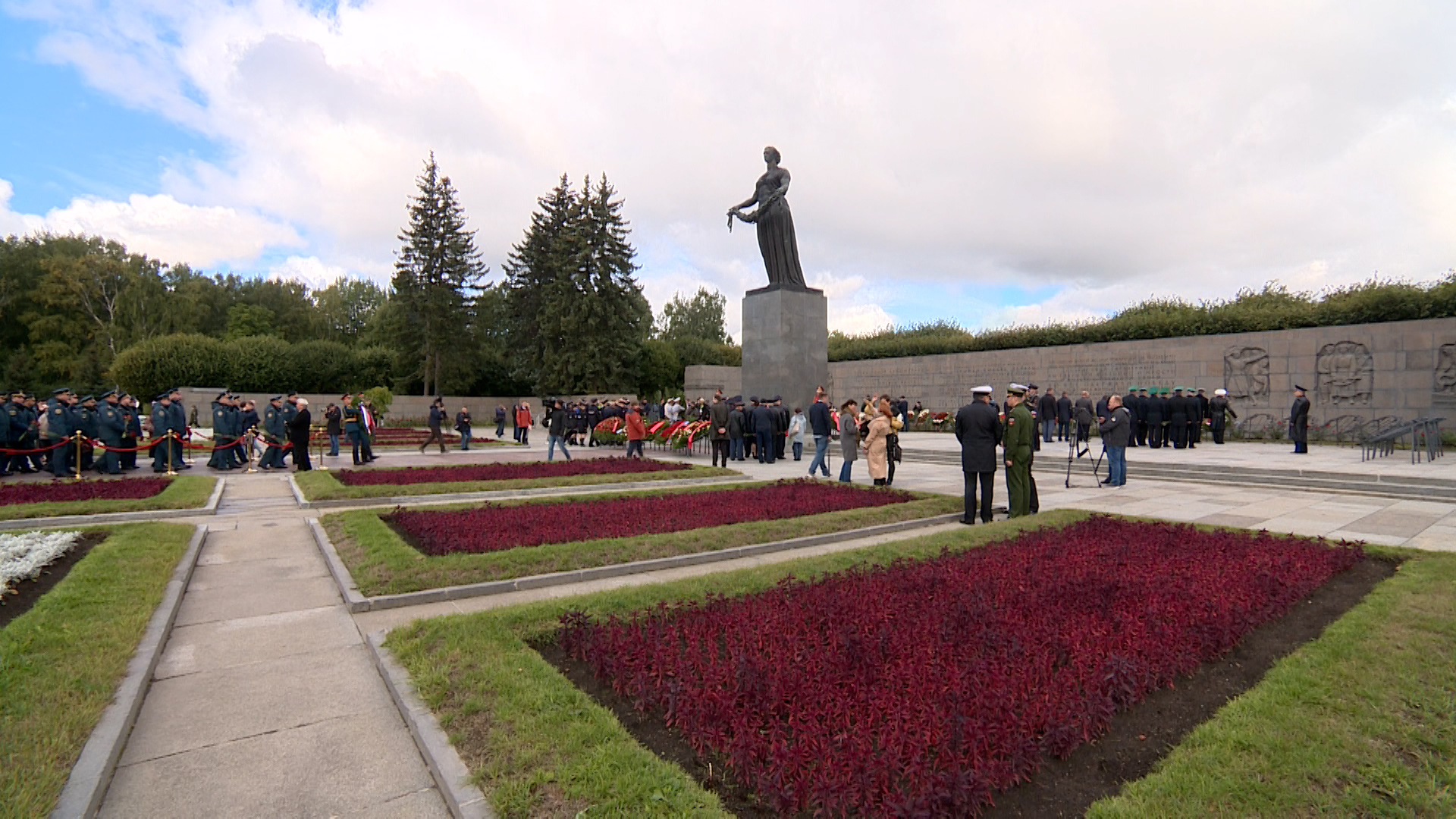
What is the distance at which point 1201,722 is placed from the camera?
394 centimetres

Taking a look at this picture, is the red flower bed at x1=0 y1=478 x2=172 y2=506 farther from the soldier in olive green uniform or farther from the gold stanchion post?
the soldier in olive green uniform

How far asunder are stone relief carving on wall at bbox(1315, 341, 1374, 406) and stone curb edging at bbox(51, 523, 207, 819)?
1140 inches

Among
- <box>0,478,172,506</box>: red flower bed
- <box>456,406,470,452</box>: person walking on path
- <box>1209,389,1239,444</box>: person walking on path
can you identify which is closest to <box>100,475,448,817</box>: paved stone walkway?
<box>0,478,172,506</box>: red flower bed

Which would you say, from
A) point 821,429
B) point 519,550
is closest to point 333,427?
point 821,429

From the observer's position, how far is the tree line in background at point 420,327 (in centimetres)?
4516

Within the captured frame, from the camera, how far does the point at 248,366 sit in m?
44.0

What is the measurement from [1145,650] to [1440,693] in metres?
1.50

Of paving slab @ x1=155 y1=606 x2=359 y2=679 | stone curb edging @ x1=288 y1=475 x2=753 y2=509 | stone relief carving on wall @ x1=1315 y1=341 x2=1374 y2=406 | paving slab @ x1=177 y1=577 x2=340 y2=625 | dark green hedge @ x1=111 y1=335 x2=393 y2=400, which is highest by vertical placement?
dark green hedge @ x1=111 y1=335 x2=393 y2=400

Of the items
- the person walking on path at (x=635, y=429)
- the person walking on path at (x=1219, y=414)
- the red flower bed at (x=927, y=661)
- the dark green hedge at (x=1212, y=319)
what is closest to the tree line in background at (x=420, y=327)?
the dark green hedge at (x=1212, y=319)

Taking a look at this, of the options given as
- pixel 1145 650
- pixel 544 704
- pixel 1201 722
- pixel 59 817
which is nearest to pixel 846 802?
pixel 544 704

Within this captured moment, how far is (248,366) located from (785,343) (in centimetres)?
3687

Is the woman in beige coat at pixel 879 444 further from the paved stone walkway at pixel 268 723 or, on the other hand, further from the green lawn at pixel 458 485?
the paved stone walkway at pixel 268 723

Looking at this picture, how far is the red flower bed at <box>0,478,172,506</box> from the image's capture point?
36.7ft

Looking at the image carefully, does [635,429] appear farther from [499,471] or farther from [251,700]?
[251,700]
